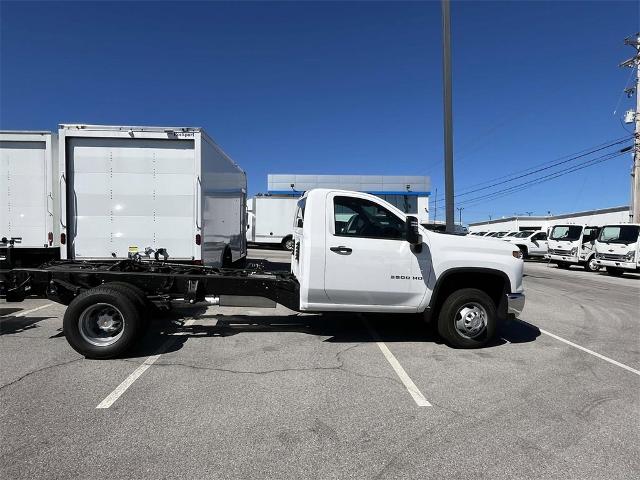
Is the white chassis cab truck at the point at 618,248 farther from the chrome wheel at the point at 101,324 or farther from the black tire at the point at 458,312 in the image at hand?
the chrome wheel at the point at 101,324

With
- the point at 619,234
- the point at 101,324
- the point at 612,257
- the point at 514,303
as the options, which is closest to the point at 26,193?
the point at 101,324

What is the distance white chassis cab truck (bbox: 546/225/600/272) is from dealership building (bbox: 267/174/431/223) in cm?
1312

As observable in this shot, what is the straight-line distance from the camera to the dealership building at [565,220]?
127 ft

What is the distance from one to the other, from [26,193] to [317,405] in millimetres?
7642

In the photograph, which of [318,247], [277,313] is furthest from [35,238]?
[318,247]

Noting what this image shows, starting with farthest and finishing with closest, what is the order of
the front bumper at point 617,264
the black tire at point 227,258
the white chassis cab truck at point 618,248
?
the white chassis cab truck at point 618,248 → the front bumper at point 617,264 → the black tire at point 227,258

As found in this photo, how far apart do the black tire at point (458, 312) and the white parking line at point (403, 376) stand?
0.83 meters

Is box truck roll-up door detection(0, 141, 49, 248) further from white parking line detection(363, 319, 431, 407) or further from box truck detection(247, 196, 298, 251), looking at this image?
box truck detection(247, 196, 298, 251)

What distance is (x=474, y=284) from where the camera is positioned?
6.13 metres

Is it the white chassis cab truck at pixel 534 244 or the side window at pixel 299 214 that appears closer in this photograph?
the side window at pixel 299 214

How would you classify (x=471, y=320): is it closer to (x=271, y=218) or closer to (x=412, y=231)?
(x=412, y=231)

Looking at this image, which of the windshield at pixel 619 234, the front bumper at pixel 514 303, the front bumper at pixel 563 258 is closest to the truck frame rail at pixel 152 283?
the front bumper at pixel 514 303

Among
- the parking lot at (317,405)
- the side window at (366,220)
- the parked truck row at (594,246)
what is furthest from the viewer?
the parked truck row at (594,246)

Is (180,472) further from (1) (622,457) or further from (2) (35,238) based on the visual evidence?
(2) (35,238)
